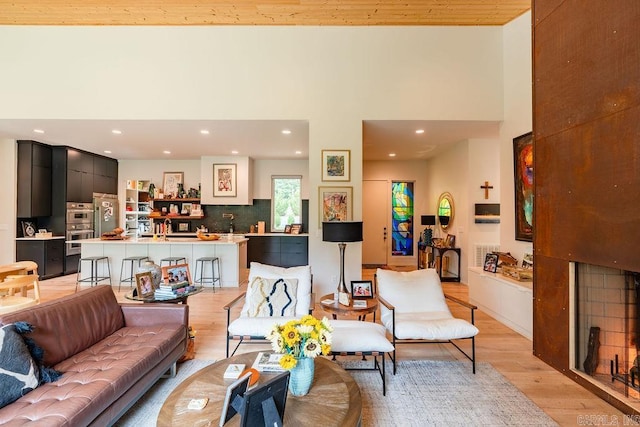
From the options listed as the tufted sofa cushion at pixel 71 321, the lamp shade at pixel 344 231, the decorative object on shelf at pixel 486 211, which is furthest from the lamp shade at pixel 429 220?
the tufted sofa cushion at pixel 71 321

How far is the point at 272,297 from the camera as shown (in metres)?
3.02

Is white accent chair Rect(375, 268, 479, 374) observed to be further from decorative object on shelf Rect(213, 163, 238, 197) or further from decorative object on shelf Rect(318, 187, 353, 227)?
decorative object on shelf Rect(213, 163, 238, 197)

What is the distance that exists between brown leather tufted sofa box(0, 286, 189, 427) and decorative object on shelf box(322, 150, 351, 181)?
268cm

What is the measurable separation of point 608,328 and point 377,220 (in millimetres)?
5743

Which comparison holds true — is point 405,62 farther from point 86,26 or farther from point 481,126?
point 86,26

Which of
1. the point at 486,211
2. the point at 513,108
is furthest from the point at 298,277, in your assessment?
the point at 486,211

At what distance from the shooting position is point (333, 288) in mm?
4500

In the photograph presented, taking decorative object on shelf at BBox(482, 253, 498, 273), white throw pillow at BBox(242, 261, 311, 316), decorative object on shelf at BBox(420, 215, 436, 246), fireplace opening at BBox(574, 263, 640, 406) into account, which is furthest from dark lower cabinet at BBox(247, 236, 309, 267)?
fireplace opening at BBox(574, 263, 640, 406)

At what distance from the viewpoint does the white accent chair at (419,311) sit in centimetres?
255

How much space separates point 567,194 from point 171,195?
26.2ft

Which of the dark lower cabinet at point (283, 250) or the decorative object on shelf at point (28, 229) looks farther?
the dark lower cabinet at point (283, 250)

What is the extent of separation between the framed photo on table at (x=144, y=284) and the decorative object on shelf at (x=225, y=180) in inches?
176

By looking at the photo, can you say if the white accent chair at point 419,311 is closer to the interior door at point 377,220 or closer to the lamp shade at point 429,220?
the lamp shade at point 429,220

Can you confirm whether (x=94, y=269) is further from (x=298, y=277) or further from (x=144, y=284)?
(x=298, y=277)
